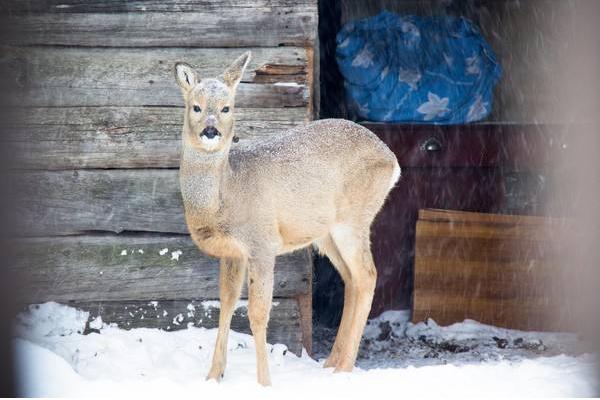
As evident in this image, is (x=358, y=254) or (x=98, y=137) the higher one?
(x=98, y=137)

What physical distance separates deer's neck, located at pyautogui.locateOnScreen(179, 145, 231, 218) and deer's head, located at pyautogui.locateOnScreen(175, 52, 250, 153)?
0.18ft

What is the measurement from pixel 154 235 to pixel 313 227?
4.08 ft

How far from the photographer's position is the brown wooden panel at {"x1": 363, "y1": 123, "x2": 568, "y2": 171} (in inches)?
337

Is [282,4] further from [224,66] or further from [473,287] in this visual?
[473,287]

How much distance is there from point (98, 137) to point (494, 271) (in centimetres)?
372

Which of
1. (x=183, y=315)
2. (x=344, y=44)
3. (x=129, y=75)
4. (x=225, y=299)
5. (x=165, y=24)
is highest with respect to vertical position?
(x=165, y=24)

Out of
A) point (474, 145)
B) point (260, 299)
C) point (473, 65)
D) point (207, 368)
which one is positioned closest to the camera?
point (260, 299)

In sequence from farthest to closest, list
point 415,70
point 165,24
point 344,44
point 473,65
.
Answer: point 473,65 → point 415,70 → point 344,44 → point 165,24

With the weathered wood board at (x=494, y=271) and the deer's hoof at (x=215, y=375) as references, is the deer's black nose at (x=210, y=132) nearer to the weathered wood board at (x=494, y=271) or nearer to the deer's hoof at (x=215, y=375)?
the deer's hoof at (x=215, y=375)

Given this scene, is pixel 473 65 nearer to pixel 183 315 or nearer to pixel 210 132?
pixel 183 315

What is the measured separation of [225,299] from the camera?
19.5ft

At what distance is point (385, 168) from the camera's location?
6.52m

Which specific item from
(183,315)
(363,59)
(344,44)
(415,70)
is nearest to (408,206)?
(415,70)

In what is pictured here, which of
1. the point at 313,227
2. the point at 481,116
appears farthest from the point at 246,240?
the point at 481,116
